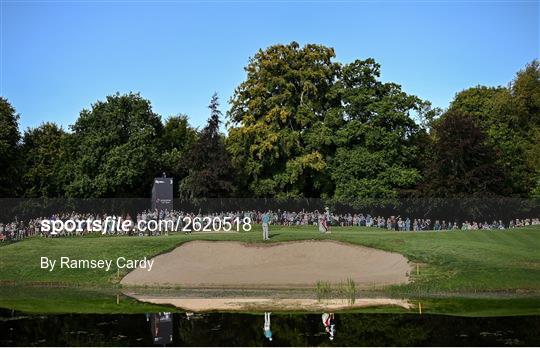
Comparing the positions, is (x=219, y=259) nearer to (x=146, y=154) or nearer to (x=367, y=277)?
(x=367, y=277)

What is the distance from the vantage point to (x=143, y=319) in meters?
22.7

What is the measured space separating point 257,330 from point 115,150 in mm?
46412

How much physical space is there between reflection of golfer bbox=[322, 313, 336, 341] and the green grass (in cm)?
695

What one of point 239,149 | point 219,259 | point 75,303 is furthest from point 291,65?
point 75,303

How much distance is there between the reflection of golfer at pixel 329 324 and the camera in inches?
787

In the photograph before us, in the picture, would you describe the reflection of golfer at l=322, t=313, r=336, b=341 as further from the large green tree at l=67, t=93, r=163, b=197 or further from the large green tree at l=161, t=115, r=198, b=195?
the large green tree at l=67, t=93, r=163, b=197

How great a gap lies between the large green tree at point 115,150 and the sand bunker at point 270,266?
2629 cm

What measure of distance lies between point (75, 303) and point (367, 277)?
1507 centimetres

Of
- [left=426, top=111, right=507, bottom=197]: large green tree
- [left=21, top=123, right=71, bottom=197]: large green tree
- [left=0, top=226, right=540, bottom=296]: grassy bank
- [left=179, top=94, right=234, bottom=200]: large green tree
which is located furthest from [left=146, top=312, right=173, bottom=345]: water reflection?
[left=21, top=123, right=71, bottom=197]: large green tree

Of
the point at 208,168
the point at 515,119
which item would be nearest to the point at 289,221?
the point at 208,168

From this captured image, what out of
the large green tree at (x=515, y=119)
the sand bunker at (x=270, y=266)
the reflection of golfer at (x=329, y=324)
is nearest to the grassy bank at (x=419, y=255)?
the sand bunker at (x=270, y=266)

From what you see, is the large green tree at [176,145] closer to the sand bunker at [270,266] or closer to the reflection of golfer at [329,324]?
the sand bunker at [270,266]

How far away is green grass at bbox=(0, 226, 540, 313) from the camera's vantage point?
100 feet

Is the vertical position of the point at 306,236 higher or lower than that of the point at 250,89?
lower
